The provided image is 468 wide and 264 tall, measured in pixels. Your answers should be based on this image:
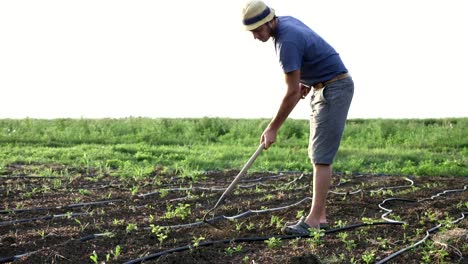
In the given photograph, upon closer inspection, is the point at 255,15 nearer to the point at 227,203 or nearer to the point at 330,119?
the point at 330,119

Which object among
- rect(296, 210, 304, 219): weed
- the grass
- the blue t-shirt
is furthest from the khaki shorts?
the grass

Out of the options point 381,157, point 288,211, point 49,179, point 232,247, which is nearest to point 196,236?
point 232,247

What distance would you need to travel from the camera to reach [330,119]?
472cm

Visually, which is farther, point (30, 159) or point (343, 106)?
point (30, 159)

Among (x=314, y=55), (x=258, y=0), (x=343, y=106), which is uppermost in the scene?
(x=258, y=0)

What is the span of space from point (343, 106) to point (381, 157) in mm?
5842

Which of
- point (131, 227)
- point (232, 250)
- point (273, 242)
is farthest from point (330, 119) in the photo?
point (131, 227)

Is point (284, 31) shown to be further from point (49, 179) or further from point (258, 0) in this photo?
point (49, 179)

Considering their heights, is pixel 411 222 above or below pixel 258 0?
below

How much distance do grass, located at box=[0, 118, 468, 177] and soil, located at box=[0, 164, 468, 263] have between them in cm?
122

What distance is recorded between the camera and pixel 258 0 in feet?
15.0

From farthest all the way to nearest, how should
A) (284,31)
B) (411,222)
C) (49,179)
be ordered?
(49,179), (411,222), (284,31)

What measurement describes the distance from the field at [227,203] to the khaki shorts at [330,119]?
1.86ft

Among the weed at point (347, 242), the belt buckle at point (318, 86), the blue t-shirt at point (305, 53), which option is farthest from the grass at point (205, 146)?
the weed at point (347, 242)
